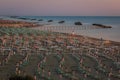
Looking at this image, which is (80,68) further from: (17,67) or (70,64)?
(17,67)

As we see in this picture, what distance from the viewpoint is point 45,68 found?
56.4ft

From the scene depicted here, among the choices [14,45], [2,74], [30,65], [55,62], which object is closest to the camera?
[2,74]

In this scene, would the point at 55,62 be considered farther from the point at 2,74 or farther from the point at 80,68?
the point at 2,74

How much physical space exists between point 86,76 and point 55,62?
4087 mm

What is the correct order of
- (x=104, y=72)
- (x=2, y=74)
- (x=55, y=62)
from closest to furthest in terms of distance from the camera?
(x=2, y=74) < (x=104, y=72) < (x=55, y=62)

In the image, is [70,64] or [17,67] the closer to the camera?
[17,67]

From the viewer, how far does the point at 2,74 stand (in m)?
15.3

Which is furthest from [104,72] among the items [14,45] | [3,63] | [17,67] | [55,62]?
[14,45]

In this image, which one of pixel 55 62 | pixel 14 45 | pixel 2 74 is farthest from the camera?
pixel 14 45

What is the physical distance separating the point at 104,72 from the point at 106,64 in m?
2.77

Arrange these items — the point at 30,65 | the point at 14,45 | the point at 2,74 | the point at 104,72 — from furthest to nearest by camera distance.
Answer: the point at 14,45
the point at 30,65
the point at 104,72
the point at 2,74

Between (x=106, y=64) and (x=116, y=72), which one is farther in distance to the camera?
(x=106, y=64)

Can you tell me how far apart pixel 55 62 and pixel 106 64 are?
3.53 metres

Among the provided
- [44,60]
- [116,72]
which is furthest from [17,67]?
[116,72]
